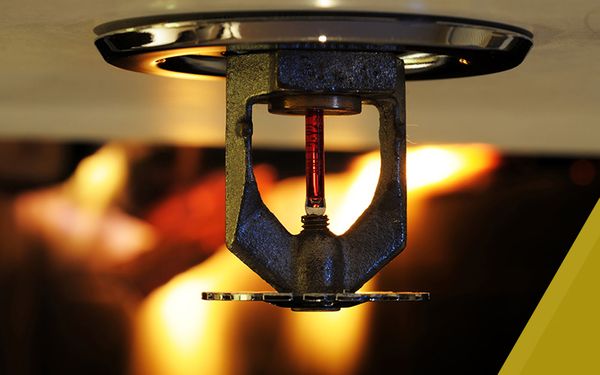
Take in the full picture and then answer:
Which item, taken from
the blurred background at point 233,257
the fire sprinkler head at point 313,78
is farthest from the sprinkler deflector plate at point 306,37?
the blurred background at point 233,257

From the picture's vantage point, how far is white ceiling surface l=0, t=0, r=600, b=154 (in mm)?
608

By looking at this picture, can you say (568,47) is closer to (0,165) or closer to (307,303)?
(307,303)

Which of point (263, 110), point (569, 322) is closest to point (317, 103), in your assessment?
point (263, 110)

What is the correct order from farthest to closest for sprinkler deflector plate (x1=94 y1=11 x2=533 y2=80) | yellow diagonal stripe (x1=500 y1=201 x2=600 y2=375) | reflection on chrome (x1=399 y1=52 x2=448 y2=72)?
yellow diagonal stripe (x1=500 y1=201 x2=600 y2=375), reflection on chrome (x1=399 y1=52 x2=448 y2=72), sprinkler deflector plate (x1=94 y1=11 x2=533 y2=80)

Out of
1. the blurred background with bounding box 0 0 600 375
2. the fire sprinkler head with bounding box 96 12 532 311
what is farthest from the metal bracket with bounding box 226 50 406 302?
the blurred background with bounding box 0 0 600 375

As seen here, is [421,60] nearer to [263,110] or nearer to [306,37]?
[306,37]

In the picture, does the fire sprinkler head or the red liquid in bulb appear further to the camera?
the red liquid in bulb

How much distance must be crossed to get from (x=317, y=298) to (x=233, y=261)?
18.6 inches

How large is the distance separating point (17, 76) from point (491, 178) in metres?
0.49

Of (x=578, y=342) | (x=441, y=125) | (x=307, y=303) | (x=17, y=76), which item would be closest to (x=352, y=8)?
(x=307, y=303)

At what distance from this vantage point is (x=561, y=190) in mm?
1150

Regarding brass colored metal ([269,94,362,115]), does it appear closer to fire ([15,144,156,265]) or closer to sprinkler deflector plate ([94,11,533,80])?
sprinkler deflector plate ([94,11,533,80])

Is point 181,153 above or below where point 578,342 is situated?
above

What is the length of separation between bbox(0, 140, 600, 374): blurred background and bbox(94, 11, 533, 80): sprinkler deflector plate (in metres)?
0.41
